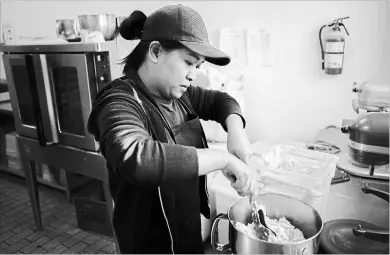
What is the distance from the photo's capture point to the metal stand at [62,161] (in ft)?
6.94

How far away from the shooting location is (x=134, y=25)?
1085 mm

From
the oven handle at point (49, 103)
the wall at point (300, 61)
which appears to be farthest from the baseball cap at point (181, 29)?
the oven handle at point (49, 103)

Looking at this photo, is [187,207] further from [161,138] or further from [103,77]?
[103,77]

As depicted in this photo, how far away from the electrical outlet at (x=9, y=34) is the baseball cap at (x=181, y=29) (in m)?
3.32

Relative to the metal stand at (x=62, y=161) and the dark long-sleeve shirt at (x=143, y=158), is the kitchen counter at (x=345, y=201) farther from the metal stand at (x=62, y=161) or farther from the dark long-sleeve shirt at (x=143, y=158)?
the metal stand at (x=62, y=161)

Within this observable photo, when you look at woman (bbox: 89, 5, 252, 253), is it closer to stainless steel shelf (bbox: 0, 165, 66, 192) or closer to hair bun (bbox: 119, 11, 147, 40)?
hair bun (bbox: 119, 11, 147, 40)

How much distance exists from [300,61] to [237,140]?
1261 mm

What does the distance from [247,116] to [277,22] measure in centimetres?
71

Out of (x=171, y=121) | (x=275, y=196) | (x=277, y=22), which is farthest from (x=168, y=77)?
(x=277, y=22)

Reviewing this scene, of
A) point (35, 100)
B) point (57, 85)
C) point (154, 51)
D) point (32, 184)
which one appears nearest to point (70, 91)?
point (57, 85)

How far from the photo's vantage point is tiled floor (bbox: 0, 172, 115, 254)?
7.82 ft

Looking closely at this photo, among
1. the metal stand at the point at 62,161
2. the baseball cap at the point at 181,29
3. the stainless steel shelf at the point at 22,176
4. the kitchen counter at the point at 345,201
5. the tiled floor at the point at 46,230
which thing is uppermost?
the baseball cap at the point at 181,29

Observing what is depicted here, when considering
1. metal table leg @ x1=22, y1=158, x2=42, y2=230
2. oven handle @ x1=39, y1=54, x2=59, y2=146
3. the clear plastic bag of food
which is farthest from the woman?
metal table leg @ x1=22, y1=158, x2=42, y2=230

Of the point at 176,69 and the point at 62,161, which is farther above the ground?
the point at 176,69
